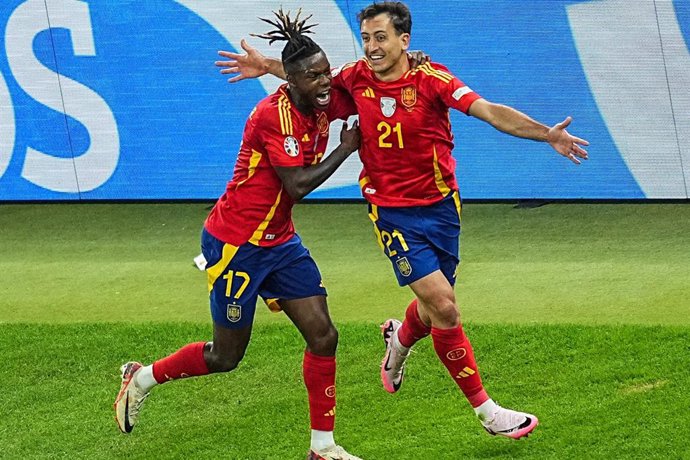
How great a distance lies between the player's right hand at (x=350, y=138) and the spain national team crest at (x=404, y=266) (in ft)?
2.23

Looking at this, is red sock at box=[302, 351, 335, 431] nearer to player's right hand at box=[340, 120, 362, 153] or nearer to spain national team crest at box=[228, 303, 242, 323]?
spain national team crest at box=[228, 303, 242, 323]

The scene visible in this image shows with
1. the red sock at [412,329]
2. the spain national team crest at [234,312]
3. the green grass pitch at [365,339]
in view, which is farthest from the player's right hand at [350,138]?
the green grass pitch at [365,339]

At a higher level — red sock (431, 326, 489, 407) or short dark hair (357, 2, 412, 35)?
short dark hair (357, 2, 412, 35)

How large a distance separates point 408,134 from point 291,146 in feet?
2.57

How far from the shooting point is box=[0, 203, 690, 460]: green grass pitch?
22.4 feet

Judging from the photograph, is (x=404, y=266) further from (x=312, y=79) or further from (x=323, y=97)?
(x=312, y=79)

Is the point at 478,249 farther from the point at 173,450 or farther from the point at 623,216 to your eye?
the point at 173,450

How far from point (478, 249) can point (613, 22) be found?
2.24 m

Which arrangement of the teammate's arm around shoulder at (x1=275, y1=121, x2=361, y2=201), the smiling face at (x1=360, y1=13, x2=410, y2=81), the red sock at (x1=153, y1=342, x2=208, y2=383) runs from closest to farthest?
the teammate's arm around shoulder at (x1=275, y1=121, x2=361, y2=201) < the smiling face at (x1=360, y1=13, x2=410, y2=81) < the red sock at (x1=153, y1=342, x2=208, y2=383)

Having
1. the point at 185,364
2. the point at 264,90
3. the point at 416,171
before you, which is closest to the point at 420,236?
the point at 416,171

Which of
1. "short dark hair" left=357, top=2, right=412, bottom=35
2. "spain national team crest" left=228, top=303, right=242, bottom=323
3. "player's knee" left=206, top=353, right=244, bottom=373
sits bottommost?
"player's knee" left=206, top=353, right=244, bottom=373

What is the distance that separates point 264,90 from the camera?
36.9 ft

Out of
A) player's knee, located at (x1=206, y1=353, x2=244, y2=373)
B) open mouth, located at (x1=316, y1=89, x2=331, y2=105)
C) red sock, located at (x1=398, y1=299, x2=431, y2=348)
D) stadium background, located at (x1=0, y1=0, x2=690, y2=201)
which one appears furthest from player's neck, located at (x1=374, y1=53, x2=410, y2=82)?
stadium background, located at (x1=0, y1=0, x2=690, y2=201)

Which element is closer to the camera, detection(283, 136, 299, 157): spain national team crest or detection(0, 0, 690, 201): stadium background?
detection(283, 136, 299, 157): spain national team crest
